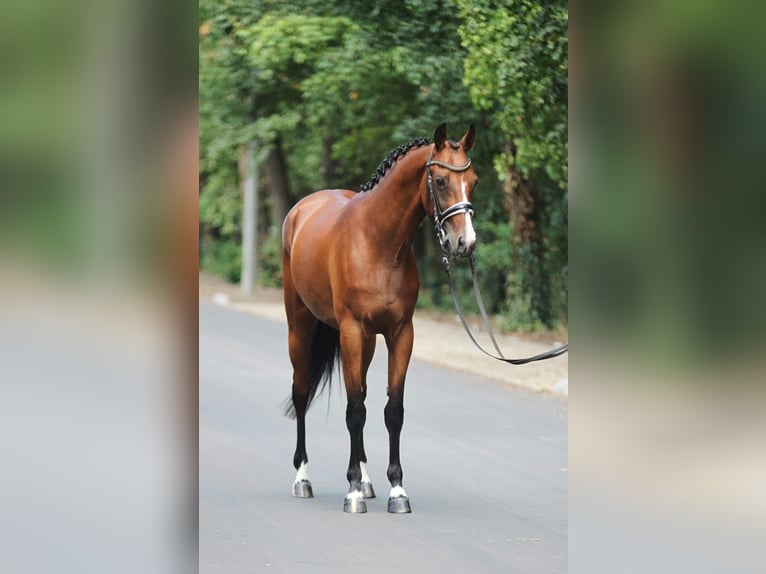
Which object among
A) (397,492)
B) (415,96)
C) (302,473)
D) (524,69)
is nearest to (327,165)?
(415,96)

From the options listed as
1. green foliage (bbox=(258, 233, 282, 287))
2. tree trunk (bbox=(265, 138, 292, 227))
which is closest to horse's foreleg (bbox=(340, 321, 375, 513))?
tree trunk (bbox=(265, 138, 292, 227))

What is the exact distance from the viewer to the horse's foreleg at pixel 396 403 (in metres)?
8.27

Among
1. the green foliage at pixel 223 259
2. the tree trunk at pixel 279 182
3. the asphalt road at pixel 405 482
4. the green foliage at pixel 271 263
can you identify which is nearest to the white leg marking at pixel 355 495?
the asphalt road at pixel 405 482

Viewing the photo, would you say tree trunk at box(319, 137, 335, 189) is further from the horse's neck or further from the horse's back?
the horse's neck

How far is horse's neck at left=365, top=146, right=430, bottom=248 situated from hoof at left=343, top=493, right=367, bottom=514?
160cm

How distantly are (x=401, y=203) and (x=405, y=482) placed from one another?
2180 mm

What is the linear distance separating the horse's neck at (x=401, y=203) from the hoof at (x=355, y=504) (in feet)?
5.24

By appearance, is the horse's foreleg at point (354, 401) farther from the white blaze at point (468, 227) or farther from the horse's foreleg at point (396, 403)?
the white blaze at point (468, 227)

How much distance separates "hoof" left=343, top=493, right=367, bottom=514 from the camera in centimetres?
825

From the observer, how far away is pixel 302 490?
8.83 metres

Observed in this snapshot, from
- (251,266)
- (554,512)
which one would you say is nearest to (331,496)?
(554,512)

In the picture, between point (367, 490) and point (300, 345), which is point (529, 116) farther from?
point (367, 490)
